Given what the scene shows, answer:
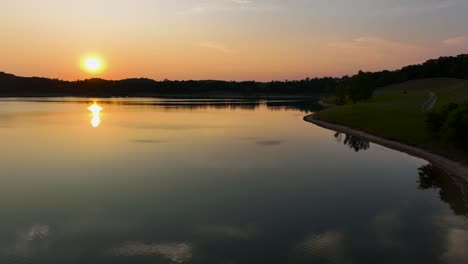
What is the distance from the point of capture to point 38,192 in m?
35.3

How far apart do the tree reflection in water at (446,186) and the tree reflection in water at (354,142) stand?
55.3ft

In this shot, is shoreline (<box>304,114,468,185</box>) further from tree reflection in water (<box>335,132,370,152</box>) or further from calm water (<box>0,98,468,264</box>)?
calm water (<box>0,98,468,264</box>)

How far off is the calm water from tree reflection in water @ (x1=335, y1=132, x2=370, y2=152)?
648 centimetres

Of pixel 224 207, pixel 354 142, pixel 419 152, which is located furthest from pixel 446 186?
pixel 354 142

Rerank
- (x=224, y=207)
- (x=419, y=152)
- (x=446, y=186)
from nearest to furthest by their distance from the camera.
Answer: (x=224, y=207) → (x=446, y=186) → (x=419, y=152)

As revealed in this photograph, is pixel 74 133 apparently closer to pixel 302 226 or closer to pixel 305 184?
pixel 305 184

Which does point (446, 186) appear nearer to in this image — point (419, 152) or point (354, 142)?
point (419, 152)

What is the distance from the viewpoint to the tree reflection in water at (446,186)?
3380 cm

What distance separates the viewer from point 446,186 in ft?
134

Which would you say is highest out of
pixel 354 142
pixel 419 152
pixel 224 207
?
pixel 224 207

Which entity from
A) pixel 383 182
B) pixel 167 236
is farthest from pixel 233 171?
pixel 167 236

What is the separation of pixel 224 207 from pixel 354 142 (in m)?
46.4

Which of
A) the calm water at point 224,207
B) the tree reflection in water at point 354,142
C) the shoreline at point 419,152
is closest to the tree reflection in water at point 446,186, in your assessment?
the calm water at point 224,207

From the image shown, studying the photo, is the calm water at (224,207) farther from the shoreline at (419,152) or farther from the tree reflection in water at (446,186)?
the shoreline at (419,152)
